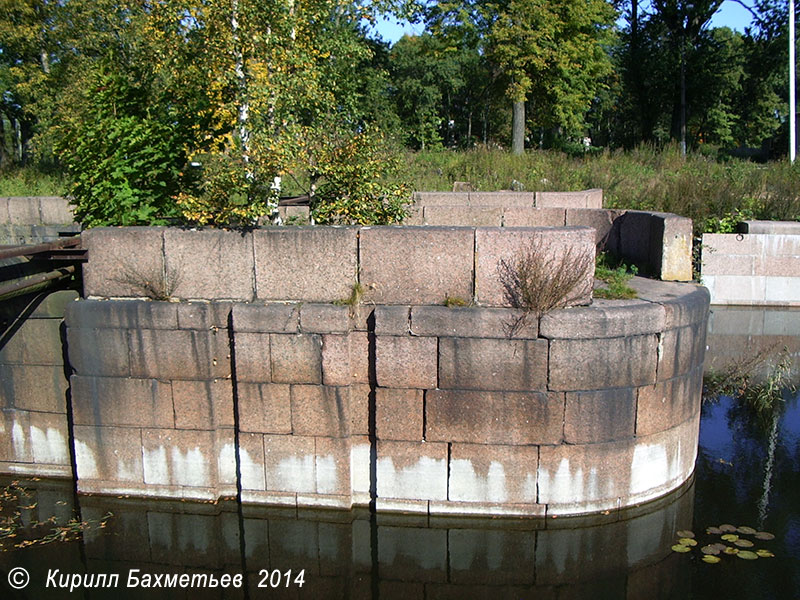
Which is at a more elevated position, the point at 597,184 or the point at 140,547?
the point at 597,184

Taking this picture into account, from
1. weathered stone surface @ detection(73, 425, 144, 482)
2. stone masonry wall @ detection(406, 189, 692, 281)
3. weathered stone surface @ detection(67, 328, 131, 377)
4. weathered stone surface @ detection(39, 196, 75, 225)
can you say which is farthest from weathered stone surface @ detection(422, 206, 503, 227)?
weathered stone surface @ detection(39, 196, 75, 225)

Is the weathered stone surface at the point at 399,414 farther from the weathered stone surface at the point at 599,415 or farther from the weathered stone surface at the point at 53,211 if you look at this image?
the weathered stone surface at the point at 53,211

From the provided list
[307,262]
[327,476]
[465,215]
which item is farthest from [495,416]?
[465,215]

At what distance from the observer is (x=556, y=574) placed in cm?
621

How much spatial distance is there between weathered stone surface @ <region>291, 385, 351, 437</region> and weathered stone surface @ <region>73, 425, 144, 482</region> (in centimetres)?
169

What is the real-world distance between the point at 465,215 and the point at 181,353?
5.49 meters

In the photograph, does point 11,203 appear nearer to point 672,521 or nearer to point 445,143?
point 672,521

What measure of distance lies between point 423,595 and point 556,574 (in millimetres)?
1180

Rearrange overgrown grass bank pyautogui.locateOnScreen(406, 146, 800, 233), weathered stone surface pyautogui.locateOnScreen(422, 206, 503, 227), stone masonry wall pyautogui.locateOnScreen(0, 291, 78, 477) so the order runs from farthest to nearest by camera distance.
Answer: overgrown grass bank pyautogui.locateOnScreen(406, 146, 800, 233), weathered stone surface pyautogui.locateOnScreen(422, 206, 503, 227), stone masonry wall pyautogui.locateOnScreen(0, 291, 78, 477)

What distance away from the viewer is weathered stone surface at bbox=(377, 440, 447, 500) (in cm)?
669

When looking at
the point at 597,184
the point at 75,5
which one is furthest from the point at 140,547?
the point at 75,5

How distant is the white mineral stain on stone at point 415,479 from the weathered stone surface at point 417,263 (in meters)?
1.52

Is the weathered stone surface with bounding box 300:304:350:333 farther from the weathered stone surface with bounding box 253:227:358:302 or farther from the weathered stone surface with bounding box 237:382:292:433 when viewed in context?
the weathered stone surface with bounding box 237:382:292:433

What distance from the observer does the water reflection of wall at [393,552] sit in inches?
239
